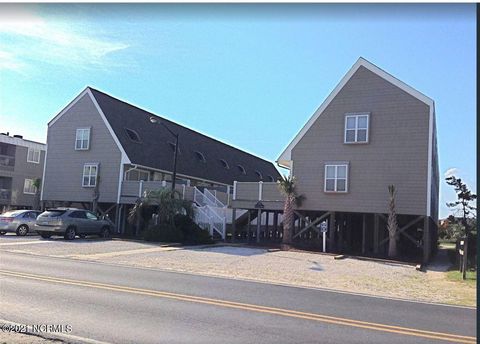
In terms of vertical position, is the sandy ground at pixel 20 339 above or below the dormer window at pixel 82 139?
below

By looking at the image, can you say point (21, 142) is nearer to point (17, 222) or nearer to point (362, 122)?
point (17, 222)

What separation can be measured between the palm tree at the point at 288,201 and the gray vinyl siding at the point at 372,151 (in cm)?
47

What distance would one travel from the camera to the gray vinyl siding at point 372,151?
77.8 ft

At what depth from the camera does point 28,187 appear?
44438 millimetres

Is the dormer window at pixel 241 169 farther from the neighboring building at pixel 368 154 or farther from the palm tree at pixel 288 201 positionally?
the palm tree at pixel 288 201

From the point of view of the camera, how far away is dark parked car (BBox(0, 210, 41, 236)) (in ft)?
88.7

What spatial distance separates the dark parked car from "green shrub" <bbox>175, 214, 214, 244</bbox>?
8.64m

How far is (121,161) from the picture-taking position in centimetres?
3275

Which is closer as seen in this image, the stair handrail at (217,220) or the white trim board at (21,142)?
the stair handrail at (217,220)

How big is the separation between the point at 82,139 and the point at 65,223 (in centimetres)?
1147

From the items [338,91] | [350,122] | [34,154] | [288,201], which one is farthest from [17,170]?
Result: [350,122]

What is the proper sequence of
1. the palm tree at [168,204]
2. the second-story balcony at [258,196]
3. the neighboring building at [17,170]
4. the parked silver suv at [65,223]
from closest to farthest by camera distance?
the parked silver suv at [65,223] → the palm tree at [168,204] → the second-story balcony at [258,196] → the neighboring building at [17,170]

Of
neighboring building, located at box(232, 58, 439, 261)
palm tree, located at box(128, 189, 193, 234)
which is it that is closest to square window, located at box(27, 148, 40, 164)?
palm tree, located at box(128, 189, 193, 234)

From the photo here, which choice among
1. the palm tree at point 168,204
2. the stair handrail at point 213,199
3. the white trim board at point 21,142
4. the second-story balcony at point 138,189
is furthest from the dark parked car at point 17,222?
the white trim board at point 21,142
